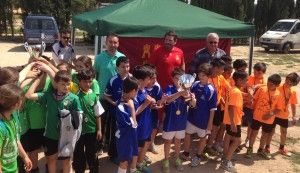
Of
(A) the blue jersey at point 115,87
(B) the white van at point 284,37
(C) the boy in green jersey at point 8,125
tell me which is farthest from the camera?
(B) the white van at point 284,37

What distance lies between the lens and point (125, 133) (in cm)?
441

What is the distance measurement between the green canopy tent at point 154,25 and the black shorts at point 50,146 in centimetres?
230

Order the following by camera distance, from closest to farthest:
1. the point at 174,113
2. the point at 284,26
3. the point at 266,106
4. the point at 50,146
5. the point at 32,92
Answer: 1. the point at 32,92
2. the point at 50,146
3. the point at 174,113
4. the point at 266,106
5. the point at 284,26

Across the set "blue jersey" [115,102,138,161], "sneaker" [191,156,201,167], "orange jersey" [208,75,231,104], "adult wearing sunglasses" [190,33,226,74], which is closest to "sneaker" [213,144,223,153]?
"sneaker" [191,156,201,167]

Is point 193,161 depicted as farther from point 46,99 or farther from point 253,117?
point 46,99

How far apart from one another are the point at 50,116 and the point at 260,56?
1765 centimetres

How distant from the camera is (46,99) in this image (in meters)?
4.20

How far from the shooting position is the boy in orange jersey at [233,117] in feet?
17.4

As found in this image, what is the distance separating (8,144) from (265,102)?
13.4 feet

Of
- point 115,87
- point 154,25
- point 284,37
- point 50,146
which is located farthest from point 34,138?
point 284,37

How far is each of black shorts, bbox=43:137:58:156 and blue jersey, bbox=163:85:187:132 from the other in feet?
5.33

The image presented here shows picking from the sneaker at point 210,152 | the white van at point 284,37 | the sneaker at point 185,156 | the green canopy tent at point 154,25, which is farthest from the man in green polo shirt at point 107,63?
the white van at point 284,37

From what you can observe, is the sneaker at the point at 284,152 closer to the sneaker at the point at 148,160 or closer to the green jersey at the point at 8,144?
the sneaker at the point at 148,160

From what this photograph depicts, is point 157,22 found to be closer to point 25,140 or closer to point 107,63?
point 107,63
